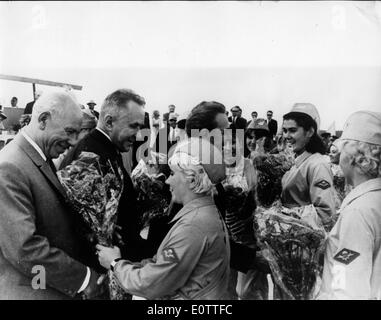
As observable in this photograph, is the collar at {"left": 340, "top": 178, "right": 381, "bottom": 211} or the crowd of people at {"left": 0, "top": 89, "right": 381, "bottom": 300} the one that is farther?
the collar at {"left": 340, "top": 178, "right": 381, "bottom": 211}

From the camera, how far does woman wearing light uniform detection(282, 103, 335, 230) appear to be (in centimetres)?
289

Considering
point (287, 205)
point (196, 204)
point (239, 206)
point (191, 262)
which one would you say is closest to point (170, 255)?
point (191, 262)

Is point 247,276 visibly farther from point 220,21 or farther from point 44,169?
point 220,21

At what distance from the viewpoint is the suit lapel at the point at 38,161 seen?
2.44 meters

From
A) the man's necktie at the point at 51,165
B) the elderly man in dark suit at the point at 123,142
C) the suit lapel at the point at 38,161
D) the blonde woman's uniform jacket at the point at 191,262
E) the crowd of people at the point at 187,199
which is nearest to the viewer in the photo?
the blonde woman's uniform jacket at the point at 191,262

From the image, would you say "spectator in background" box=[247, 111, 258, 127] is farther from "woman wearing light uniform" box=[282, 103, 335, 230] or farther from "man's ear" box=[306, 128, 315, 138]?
"man's ear" box=[306, 128, 315, 138]

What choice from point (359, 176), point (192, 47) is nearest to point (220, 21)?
point (192, 47)

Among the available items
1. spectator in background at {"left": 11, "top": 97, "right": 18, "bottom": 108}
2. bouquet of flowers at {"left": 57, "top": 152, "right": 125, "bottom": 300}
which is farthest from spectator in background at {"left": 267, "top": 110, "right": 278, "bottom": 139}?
spectator in background at {"left": 11, "top": 97, "right": 18, "bottom": 108}

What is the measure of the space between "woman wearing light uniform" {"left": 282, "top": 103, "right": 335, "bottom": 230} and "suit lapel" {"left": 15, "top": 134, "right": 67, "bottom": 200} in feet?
5.02

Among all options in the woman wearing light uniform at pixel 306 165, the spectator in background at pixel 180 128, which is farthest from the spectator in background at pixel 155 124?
the woman wearing light uniform at pixel 306 165

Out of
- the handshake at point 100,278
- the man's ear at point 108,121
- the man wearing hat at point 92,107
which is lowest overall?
the handshake at point 100,278

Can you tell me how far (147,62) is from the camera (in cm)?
287

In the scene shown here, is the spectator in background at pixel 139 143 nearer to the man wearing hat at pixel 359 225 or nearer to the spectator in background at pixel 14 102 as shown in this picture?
the spectator in background at pixel 14 102
